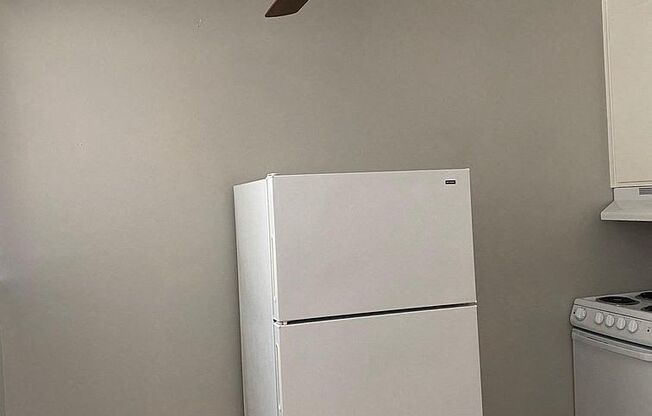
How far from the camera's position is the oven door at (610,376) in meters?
2.91

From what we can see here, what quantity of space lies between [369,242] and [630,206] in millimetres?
1405

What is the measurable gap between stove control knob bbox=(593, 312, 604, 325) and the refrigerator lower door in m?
0.84

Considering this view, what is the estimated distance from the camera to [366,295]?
8.06ft

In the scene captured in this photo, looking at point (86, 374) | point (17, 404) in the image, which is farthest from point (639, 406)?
point (17, 404)

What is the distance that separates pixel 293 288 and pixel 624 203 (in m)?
1.69

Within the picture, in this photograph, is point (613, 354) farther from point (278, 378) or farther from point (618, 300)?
point (278, 378)

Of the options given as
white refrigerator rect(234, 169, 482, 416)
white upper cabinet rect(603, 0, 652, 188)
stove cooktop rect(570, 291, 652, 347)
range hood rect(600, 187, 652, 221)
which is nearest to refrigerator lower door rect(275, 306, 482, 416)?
white refrigerator rect(234, 169, 482, 416)

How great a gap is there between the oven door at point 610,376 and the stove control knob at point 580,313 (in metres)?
0.06

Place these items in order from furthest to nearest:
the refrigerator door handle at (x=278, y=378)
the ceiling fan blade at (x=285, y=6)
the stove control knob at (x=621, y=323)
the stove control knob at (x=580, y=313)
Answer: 1. the stove control knob at (x=580, y=313)
2. the stove control knob at (x=621, y=323)
3. the refrigerator door handle at (x=278, y=378)
4. the ceiling fan blade at (x=285, y=6)

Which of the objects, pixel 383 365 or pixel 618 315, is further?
pixel 618 315

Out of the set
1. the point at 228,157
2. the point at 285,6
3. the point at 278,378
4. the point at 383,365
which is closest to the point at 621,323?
the point at 383,365

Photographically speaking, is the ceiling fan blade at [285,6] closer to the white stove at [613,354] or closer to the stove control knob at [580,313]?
the white stove at [613,354]

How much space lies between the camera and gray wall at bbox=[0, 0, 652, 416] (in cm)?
275

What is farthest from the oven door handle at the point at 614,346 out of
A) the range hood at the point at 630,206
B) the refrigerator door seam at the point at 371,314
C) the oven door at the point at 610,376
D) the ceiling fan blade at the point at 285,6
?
the ceiling fan blade at the point at 285,6
